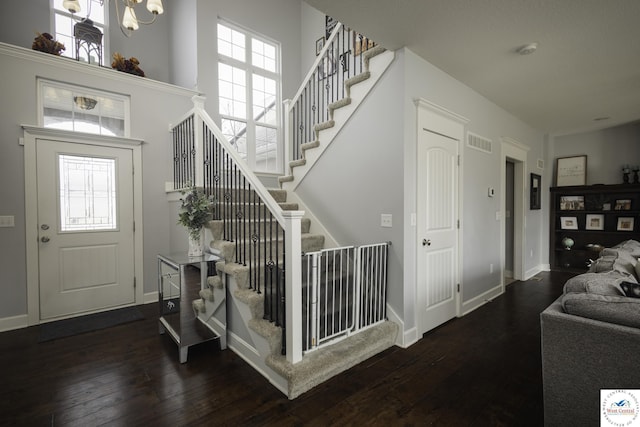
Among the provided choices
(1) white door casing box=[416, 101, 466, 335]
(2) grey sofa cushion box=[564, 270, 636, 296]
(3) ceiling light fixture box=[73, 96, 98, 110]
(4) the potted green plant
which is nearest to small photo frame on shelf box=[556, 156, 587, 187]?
(1) white door casing box=[416, 101, 466, 335]

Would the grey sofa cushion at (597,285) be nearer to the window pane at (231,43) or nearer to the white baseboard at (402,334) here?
the white baseboard at (402,334)

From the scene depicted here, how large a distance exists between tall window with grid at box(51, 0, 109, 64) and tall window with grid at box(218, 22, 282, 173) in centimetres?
159

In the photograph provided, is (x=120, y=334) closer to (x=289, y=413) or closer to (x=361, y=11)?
(x=289, y=413)

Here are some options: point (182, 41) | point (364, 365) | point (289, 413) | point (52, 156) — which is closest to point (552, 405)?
point (364, 365)

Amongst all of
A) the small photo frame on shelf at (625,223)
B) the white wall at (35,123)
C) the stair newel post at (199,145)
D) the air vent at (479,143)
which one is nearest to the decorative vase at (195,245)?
the stair newel post at (199,145)

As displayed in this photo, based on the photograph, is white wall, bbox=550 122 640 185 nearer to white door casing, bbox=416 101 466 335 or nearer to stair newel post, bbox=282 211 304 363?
white door casing, bbox=416 101 466 335

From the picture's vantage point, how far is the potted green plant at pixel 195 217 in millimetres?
2861

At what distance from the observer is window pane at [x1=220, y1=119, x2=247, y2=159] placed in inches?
190

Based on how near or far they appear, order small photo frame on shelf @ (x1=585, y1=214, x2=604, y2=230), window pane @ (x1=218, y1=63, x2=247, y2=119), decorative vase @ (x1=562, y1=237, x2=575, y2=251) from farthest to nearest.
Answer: decorative vase @ (x1=562, y1=237, x2=575, y2=251), small photo frame on shelf @ (x1=585, y1=214, x2=604, y2=230), window pane @ (x1=218, y1=63, x2=247, y2=119)

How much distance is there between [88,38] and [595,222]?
8.66m

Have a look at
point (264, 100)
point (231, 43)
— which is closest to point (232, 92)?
point (264, 100)

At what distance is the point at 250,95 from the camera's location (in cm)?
512

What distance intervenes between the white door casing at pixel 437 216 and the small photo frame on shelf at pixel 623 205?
161 inches

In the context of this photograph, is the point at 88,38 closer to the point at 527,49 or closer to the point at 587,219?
the point at 527,49
